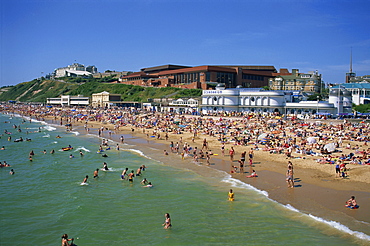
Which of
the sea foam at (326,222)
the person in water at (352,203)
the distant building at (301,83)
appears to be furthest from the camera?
the distant building at (301,83)

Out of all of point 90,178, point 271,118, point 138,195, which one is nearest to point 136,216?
point 138,195

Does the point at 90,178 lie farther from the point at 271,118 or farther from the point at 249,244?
the point at 271,118

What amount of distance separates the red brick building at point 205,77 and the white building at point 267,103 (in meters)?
29.9

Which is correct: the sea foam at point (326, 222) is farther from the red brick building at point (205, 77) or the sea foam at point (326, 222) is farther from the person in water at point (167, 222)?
the red brick building at point (205, 77)

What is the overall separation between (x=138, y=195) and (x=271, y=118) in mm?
36450

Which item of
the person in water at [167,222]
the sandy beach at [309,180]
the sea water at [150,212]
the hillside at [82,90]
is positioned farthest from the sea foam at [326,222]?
the hillside at [82,90]

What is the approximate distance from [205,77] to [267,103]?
4059 centimetres

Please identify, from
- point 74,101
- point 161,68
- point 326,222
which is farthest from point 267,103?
point 74,101

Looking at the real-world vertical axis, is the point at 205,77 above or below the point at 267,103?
above

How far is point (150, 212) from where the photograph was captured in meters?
15.6

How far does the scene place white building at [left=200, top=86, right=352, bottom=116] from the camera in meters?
52.2

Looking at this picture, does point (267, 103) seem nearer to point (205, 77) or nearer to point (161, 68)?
point (205, 77)

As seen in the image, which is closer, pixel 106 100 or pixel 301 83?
pixel 301 83

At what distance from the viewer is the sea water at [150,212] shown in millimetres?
12898
